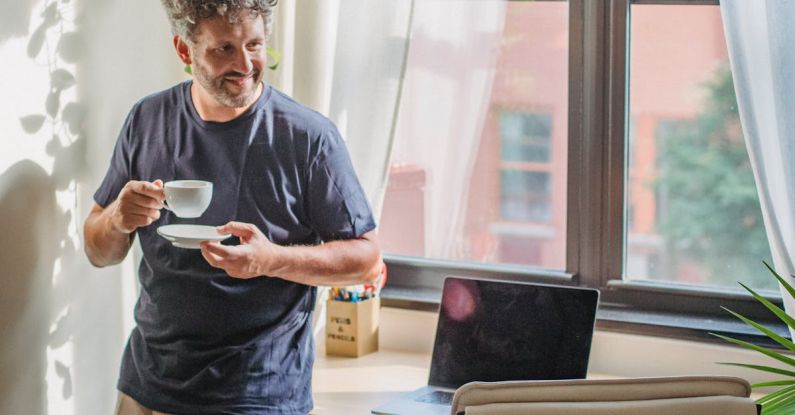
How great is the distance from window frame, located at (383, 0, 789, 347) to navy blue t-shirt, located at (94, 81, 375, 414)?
2.46 feet

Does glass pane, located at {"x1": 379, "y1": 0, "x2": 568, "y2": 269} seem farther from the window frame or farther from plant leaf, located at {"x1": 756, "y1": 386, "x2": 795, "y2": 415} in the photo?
plant leaf, located at {"x1": 756, "y1": 386, "x2": 795, "y2": 415}

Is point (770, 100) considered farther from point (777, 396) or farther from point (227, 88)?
point (227, 88)

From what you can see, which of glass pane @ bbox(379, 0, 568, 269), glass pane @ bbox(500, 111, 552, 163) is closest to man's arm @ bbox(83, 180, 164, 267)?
glass pane @ bbox(379, 0, 568, 269)

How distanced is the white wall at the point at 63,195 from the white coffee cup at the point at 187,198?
1.27 ft

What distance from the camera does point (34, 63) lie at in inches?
87.9

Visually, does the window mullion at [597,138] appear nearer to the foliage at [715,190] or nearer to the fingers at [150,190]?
the foliage at [715,190]

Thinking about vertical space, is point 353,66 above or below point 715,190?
above

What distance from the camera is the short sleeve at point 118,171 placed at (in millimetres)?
2281

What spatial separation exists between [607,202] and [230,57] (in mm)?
1086

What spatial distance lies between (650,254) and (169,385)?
1494mm

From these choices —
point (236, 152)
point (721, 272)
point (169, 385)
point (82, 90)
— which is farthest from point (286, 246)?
point (721, 272)

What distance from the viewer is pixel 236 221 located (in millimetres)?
2182

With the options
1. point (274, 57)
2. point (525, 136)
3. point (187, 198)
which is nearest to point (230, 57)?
point (187, 198)

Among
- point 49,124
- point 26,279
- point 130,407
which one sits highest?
point 49,124
